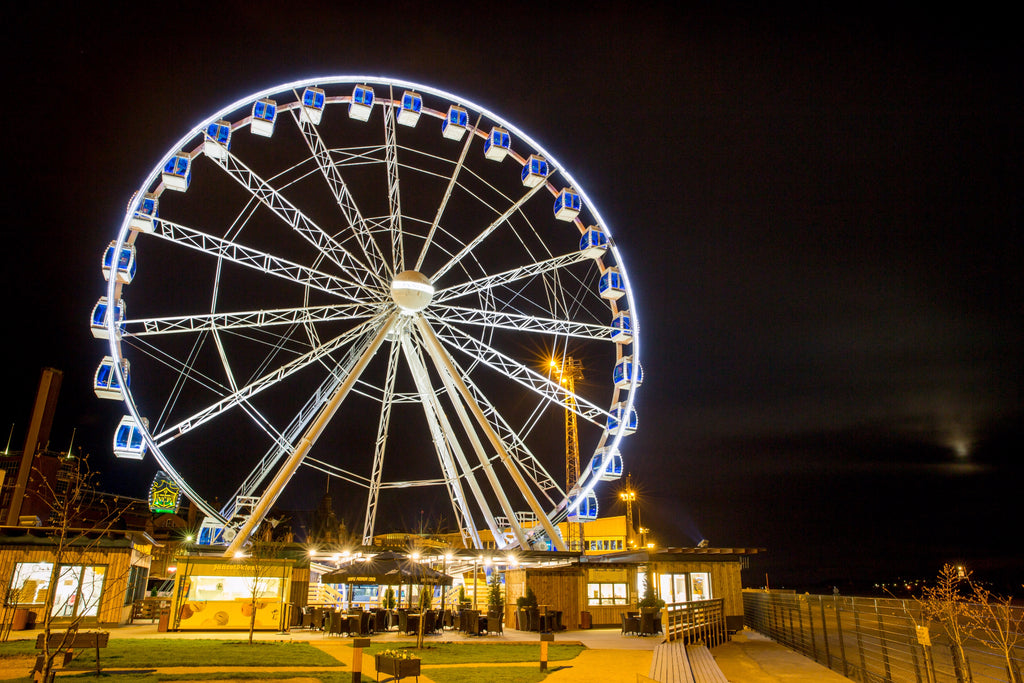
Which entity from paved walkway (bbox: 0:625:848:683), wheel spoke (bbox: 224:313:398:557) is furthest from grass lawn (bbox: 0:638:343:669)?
wheel spoke (bbox: 224:313:398:557)

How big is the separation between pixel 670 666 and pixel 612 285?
14.2 m

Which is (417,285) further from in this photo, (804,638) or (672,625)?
(804,638)

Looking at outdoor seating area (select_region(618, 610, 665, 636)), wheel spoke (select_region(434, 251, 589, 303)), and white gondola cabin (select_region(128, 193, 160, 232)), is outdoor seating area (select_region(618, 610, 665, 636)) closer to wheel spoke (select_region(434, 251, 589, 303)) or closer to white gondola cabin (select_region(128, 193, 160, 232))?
wheel spoke (select_region(434, 251, 589, 303))

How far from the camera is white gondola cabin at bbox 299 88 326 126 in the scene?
64.6ft

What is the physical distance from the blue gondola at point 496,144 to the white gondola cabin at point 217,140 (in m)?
7.75

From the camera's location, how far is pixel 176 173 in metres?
18.5

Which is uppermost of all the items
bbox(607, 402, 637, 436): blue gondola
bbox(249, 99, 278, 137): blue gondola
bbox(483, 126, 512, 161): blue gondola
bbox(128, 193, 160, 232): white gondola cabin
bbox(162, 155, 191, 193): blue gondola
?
bbox(483, 126, 512, 161): blue gondola

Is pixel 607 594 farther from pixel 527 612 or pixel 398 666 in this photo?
pixel 398 666

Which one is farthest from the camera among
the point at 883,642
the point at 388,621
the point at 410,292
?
the point at 388,621

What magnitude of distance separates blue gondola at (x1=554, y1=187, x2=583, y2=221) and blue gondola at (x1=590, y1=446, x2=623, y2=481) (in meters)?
7.80

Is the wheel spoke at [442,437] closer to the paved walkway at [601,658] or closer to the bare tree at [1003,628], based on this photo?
the paved walkway at [601,658]

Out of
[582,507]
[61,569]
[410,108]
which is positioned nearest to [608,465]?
[582,507]

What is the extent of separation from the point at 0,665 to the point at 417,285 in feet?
42.0

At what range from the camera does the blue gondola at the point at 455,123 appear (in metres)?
21.6
